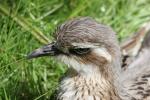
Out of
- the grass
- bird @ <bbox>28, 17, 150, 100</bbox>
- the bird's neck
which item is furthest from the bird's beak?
the grass

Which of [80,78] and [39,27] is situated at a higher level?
[39,27]

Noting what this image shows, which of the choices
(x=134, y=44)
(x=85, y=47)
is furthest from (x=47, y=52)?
(x=134, y=44)

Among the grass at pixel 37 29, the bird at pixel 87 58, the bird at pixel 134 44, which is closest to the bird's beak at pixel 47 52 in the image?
the bird at pixel 87 58

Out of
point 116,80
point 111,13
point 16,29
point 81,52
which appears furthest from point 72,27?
point 111,13

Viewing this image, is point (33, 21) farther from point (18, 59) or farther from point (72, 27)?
point (72, 27)

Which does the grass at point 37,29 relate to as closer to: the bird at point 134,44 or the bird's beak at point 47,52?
the bird at point 134,44

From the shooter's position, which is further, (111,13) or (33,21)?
(111,13)

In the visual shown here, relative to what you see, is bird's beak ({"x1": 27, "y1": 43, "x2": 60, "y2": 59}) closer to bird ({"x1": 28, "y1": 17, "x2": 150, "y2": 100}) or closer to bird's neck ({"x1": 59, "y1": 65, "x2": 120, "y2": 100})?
bird ({"x1": 28, "y1": 17, "x2": 150, "y2": 100})

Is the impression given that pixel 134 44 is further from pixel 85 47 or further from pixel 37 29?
pixel 85 47
